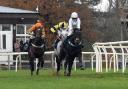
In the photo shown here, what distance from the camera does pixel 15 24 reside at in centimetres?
5694

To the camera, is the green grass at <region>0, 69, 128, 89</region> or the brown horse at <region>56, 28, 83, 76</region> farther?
the brown horse at <region>56, 28, 83, 76</region>

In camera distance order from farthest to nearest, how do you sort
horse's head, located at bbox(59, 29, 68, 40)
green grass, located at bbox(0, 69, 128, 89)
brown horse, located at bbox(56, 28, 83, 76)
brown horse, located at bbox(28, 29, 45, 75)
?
1. brown horse, located at bbox(28, 29, 45, 75)
2. horse's head, located at bbox(59, 29, 68, 40)
3. brown horse, located at bbox(56, 28, 83, 76)
4. green grass, located at bbox(0, 69, 128, 89)

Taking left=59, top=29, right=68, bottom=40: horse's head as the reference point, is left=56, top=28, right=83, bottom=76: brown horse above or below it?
below

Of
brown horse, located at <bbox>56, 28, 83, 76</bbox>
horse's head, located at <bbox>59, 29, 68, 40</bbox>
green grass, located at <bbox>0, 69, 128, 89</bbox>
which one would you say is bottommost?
green grass, located at <bbox>0, 69, 128, 89</bbox>

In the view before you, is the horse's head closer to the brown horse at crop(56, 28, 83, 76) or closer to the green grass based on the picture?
the brown horse at crop(56, 28, 83, 76)

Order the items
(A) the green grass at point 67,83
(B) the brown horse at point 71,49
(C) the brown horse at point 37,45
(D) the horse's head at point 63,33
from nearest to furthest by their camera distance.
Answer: (A) the green grass at point 67,83 < (B) the brown horse at point 71,49 < (D) the horse's head at point 63,33 < (C) the brown horse at point 37,45

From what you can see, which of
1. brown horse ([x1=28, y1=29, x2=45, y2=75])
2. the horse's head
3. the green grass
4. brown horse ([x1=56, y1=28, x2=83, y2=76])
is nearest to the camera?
the green grass

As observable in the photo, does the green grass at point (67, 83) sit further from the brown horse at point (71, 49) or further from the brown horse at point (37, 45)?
the brown horse at point (37, 45)

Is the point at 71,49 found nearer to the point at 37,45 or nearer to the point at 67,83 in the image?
the point at 37,45

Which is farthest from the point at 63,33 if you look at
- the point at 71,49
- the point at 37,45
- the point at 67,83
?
the point at 67,83

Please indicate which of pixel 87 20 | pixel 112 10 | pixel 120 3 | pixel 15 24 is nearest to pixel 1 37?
pixel 15 24

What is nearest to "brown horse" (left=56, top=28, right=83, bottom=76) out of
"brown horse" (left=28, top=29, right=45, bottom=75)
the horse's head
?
the horse's head

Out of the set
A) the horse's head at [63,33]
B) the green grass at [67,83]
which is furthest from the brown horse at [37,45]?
the green grass at [67,83]

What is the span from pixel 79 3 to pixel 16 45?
60.2ft
